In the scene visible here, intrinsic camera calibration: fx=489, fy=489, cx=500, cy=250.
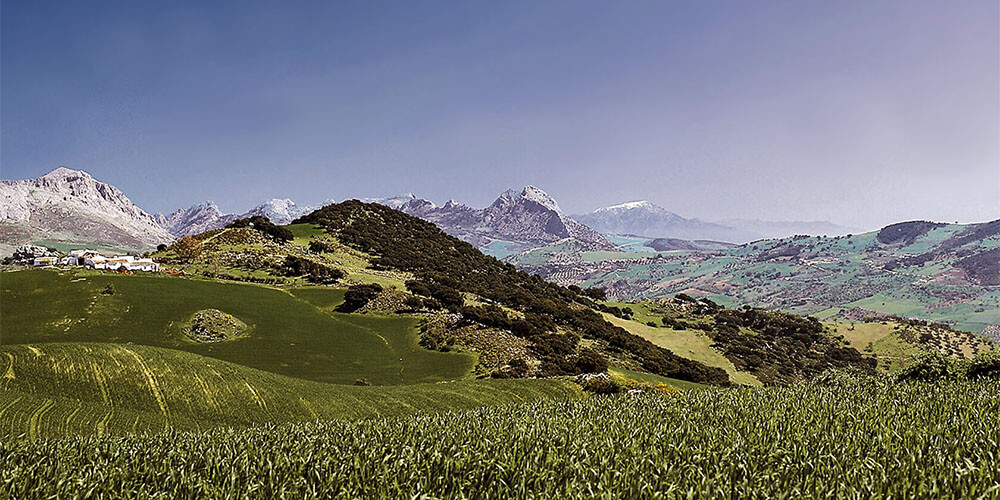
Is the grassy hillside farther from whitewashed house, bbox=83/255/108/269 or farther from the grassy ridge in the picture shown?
whitewashed house, bbox=83/255/108/269

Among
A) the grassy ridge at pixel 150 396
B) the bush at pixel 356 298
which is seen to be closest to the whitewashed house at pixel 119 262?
the bush at pixel 356 298

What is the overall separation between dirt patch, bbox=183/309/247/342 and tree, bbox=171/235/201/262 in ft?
102

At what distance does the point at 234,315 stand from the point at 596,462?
48.1m

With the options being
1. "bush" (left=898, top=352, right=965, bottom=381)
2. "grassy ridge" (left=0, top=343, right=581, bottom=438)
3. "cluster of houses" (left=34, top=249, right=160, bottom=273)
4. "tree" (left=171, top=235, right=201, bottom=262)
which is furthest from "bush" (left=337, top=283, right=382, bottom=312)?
"bush" (left=898, top=352, right=965, bottom=381)

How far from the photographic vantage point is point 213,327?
42.1 meters

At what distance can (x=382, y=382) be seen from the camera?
36656mm

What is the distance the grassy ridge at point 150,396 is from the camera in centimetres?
1384

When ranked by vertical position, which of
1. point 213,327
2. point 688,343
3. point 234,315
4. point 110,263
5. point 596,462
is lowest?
point 688,343

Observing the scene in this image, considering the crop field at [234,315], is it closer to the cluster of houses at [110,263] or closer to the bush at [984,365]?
the cluster of houses at [110,263]

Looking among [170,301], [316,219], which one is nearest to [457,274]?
[316,219]

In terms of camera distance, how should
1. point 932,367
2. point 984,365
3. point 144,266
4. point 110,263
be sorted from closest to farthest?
point 984,365
point 932,367
point 144,266
point 110,263

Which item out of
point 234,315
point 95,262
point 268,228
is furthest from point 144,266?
point 234,315

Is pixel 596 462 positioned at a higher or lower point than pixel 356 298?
higher

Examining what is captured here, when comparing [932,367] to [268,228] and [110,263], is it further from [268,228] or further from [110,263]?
[110,263]
